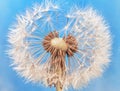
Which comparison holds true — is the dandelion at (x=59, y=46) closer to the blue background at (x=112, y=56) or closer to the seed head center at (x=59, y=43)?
the seed head center at (x=59, y=43)

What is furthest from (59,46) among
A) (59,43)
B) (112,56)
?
(112,56)

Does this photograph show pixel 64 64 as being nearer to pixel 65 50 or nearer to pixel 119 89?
pixel 65 50

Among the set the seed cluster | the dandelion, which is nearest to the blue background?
the dandelion

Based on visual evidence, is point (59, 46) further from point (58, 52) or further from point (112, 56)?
point (112, 56)

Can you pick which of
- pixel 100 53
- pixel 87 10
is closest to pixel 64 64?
pixel 100 53

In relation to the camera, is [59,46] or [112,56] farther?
[112,56]
